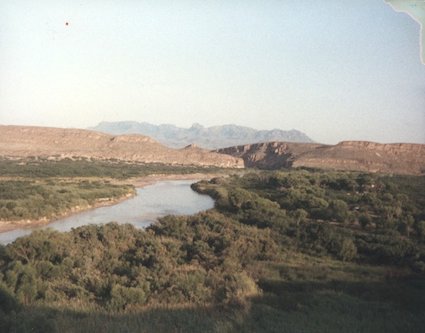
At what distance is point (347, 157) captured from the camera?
8650 centimetres

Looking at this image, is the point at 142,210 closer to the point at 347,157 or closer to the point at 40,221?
the point at 40,221

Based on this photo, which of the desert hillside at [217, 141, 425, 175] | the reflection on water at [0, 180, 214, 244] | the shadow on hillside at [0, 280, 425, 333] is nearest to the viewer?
the shadow on hillside at [0, 280, 425, 333]

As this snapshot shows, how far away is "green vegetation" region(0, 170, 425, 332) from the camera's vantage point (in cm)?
734

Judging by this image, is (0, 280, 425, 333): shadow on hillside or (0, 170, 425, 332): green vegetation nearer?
(0, 280, 425, 333): shadow on hillside

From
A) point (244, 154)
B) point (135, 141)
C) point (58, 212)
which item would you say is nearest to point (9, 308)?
point (58, 212)

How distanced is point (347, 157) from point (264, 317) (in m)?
83.0

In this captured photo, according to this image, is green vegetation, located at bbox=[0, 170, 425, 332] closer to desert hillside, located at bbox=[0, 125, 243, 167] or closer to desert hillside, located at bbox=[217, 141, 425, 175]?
desert hillside, located at bbox=[217, 141, 425, 175]

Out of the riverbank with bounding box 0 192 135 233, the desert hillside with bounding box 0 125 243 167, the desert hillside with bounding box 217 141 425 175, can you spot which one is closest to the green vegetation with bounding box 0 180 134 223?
the riverbank with bounding box 0 192 135 233

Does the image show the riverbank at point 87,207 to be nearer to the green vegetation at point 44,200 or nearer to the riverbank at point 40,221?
the riverbank at point 40,221

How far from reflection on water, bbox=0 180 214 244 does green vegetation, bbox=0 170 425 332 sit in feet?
18.0

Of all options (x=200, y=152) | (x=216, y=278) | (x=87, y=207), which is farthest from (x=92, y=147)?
(x=216, y=278)

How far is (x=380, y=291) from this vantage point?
35.9 ft

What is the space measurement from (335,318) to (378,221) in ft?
56.2

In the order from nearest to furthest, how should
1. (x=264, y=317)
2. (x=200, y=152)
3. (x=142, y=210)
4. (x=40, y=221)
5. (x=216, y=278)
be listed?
(x=264, y=317), (x=216, y=278), (x=40, y=221), (x=142, y=210), (x=200, y=152)
